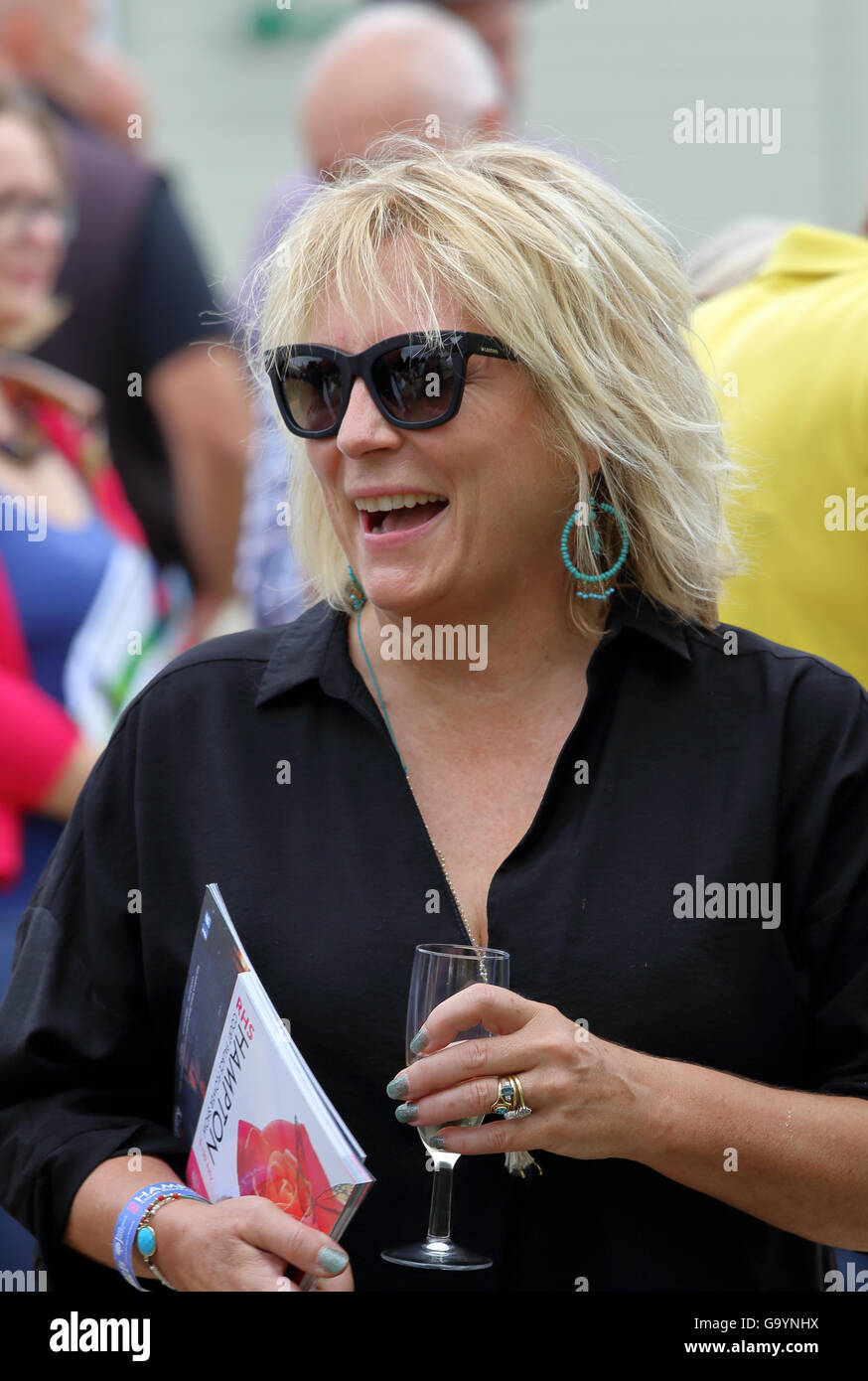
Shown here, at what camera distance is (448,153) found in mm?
2252

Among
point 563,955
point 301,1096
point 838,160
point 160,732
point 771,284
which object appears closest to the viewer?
point 301,1096

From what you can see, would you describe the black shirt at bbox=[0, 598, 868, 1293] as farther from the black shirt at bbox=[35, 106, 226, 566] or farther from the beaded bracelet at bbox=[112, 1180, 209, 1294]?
the black shirt at bbox=[35, 106, 226, 566]

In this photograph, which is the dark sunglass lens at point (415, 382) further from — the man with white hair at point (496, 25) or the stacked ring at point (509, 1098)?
the man with white hair at point (496, 25)

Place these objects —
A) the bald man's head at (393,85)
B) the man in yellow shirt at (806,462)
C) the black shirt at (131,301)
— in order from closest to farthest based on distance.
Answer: the man in yellow shirt at (806,462)
the bald man's head at (393,85)
the black shirt at (131,301)

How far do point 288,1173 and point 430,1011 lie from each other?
230 millimetres

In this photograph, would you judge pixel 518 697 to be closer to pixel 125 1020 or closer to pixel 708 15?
pixel 125 1020

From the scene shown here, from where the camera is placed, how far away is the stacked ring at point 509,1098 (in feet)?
5.60

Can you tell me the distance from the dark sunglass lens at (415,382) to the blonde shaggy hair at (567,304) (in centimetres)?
4

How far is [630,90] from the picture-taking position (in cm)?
777

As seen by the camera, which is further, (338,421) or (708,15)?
(708,15)

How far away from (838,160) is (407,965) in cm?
719

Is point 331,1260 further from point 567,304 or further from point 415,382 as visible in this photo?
point 567,304

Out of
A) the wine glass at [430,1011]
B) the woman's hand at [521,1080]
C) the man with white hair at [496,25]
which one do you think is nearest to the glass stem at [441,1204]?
the wine glass at [430,1011]
